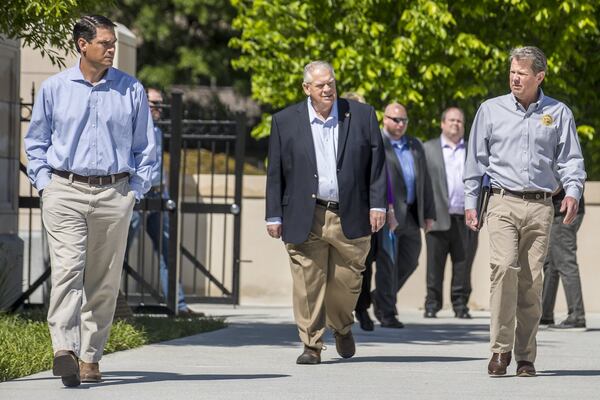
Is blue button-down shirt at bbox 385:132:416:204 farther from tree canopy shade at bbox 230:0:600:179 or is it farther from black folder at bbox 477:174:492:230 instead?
tree canopy shade at bbox 230:0:600:179

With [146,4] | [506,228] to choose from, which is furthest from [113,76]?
[146,4]

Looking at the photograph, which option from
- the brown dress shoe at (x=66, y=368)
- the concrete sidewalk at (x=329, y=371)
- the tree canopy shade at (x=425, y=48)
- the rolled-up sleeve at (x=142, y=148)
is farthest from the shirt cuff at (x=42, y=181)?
the tree canopy shade at (x=425, y=48)

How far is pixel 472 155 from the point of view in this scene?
9.23 metres

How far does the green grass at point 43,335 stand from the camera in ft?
29.7

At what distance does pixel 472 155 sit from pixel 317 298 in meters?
1.37

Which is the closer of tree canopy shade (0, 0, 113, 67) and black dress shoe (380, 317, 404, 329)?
tree canopy shade (0, 0, 113, 67)

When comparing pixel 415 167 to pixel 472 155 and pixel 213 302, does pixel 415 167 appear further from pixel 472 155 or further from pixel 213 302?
pixel 472 155

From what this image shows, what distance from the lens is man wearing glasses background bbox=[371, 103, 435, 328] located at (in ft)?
43.5

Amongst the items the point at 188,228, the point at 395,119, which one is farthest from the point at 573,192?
the point at 188,228

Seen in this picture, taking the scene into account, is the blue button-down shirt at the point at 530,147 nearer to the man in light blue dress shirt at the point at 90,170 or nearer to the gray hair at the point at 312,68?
the gray hair at the point at 312,68

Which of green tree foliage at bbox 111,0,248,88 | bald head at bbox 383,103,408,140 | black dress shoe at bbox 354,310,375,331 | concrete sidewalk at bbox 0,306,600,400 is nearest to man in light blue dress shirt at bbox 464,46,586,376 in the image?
concrete sidewalk at bbox 0,306,600,400

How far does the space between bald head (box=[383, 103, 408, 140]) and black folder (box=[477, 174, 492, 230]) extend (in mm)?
4052

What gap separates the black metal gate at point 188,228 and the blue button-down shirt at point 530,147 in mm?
4387

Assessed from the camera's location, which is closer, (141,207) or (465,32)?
(141,207)
